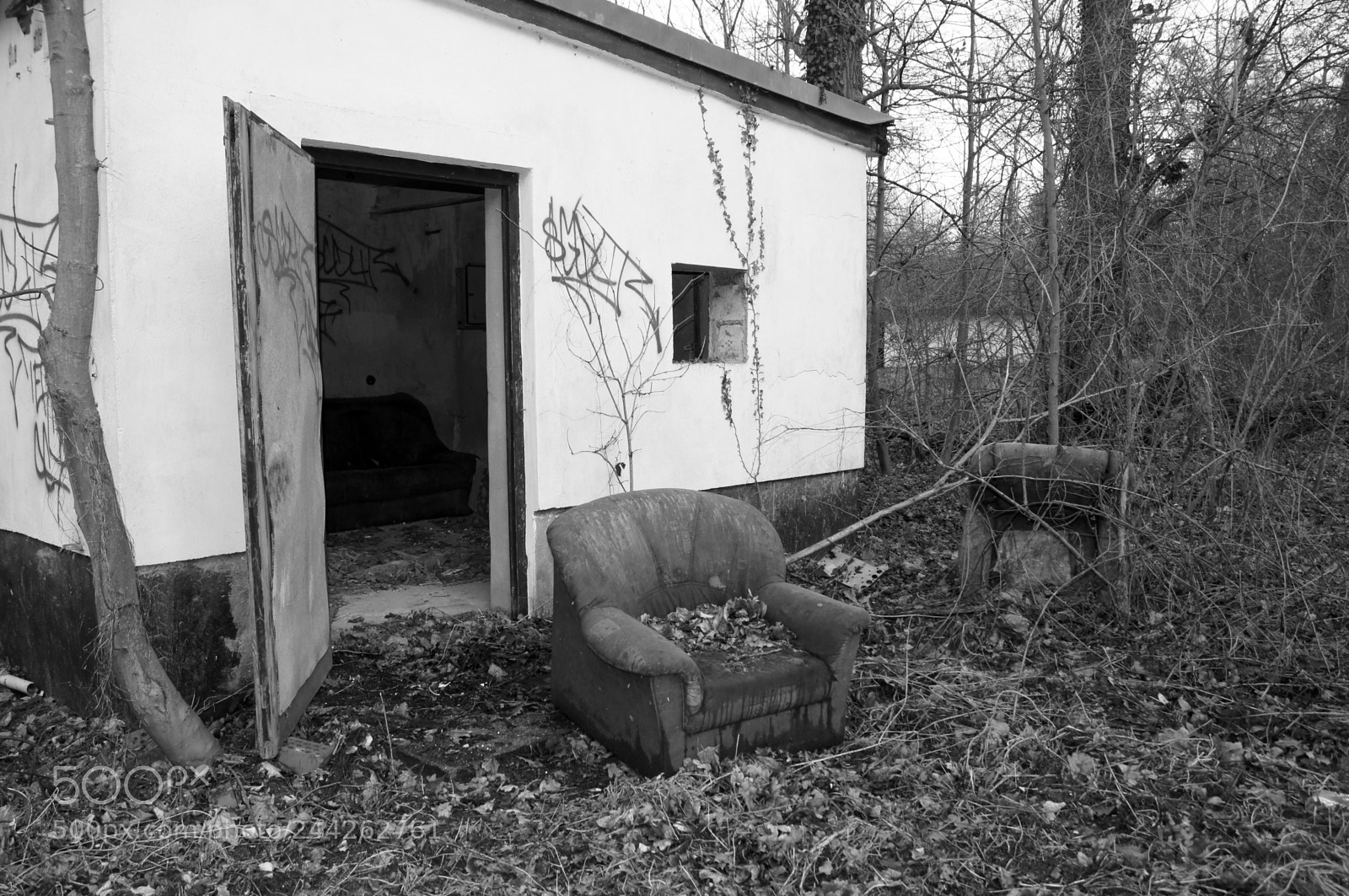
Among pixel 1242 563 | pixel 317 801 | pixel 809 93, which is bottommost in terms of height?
pixel 317 801

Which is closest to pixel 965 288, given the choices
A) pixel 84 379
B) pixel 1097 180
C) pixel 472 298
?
pixel 1097 180

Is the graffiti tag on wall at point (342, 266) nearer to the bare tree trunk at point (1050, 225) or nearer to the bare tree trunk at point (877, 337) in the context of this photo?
the bare tree trunk at point (877, 337)

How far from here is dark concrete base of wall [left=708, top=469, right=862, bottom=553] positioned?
7.55m

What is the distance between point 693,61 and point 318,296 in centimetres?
297

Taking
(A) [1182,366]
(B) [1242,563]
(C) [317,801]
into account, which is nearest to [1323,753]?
(B) [1242,563]

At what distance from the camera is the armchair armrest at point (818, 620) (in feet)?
13.9

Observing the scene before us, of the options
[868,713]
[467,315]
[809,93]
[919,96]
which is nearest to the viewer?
[868,713]

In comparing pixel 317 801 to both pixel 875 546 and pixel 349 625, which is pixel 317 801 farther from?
pixel 875 546

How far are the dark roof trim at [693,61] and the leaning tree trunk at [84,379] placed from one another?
93.0 inches

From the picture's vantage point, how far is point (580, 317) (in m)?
6.04

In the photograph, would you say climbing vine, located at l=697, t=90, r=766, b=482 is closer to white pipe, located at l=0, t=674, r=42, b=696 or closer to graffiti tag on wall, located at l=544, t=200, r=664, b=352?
graffiti tag on wall, located at l=544, t=200, r=664, b=352

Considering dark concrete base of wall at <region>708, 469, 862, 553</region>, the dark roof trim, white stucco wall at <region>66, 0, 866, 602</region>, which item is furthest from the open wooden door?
dark concrete base of wall at <region>708, 469, 862, 553</region>

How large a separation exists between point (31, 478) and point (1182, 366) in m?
6.21

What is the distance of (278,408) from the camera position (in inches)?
162
